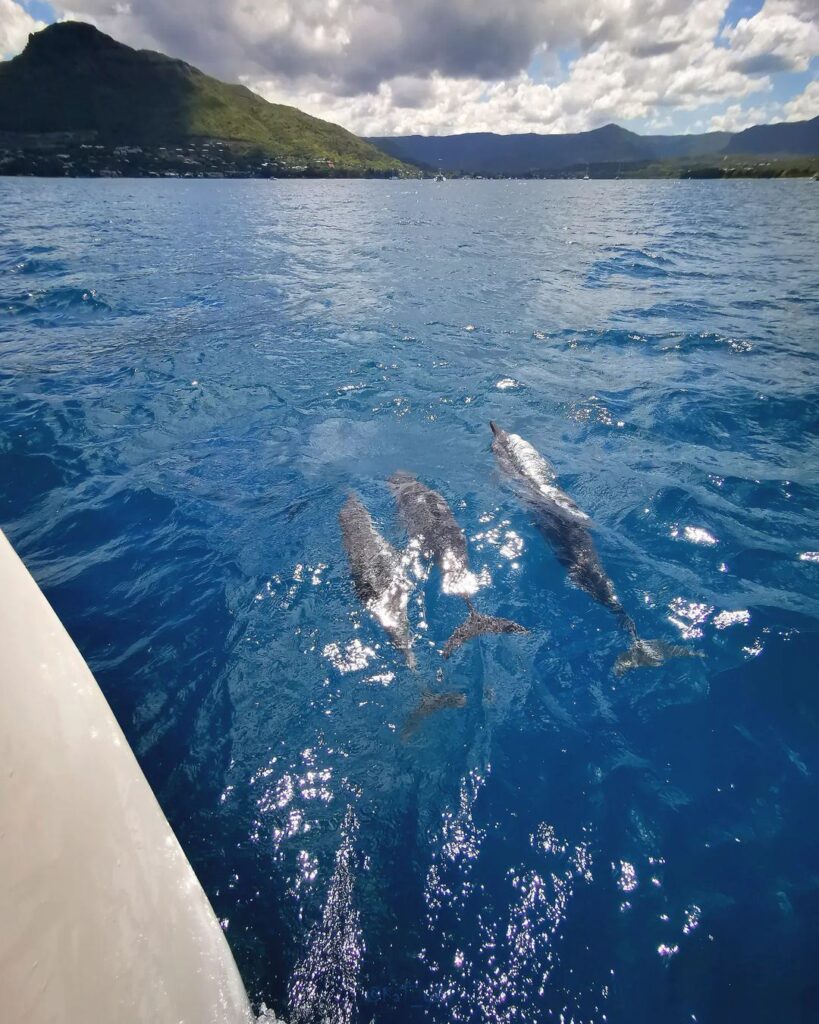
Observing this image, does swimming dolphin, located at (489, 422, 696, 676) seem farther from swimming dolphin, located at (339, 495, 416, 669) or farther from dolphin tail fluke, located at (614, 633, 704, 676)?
swimming dolphin, located at (339, 495, 416, 669)

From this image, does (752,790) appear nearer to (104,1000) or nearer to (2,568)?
(104,1000)

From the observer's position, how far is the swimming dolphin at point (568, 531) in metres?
7.15

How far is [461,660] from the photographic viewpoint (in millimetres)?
7070

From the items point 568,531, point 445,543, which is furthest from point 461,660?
point 568,531

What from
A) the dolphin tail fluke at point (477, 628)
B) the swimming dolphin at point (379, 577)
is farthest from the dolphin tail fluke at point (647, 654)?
the swimming dolphin at point (379, 577)

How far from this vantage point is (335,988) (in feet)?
13.9

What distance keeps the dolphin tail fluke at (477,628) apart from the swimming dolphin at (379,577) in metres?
0.65

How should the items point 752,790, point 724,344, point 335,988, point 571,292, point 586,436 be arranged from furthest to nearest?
point 571,292, point 724,344, point 586,436, point 752,790, point 335,988

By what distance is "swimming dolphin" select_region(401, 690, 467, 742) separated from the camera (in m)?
6.21

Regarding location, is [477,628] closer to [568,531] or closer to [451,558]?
[451,558]

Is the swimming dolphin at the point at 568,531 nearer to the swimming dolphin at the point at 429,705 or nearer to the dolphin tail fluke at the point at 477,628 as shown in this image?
the dolphin tail fluke at the point at 477,628

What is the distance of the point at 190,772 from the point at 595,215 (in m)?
80.5

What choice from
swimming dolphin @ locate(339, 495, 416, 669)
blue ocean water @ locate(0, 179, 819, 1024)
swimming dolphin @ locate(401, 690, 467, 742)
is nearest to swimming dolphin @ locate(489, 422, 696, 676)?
blue ocean water @ locate(0, 179, 819, 1024)

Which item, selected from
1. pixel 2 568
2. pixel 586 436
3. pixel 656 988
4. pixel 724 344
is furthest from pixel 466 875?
pixel 724 344
